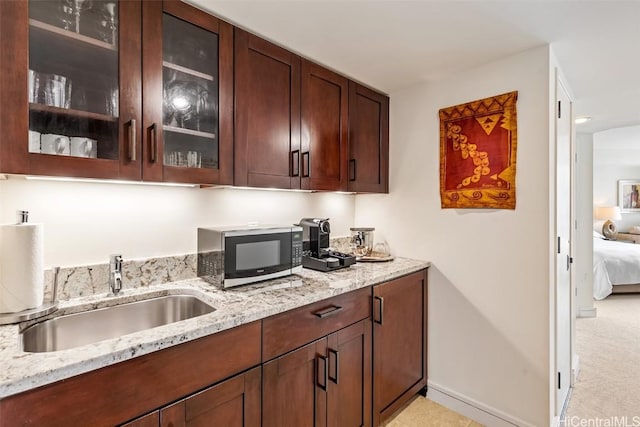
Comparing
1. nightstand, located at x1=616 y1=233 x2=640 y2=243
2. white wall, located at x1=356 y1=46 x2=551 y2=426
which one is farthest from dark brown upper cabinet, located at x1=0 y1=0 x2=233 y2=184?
nightstand, located at x1=616 y1=233 x2=640 y2=243

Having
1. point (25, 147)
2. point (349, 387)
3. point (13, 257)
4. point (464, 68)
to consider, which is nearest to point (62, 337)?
point (13, 257)

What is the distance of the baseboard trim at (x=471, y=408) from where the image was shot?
192 centimetres

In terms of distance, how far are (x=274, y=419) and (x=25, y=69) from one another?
1523 millimetres

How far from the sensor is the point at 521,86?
1876 millimetres

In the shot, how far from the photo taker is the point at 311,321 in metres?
1.47

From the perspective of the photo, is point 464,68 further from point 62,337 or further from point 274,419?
point 62,337

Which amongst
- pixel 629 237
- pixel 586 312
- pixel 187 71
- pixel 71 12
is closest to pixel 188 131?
pixel 187 71

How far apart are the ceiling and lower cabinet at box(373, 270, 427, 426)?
53.1 inches

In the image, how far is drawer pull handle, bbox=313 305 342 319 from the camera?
1492 mm

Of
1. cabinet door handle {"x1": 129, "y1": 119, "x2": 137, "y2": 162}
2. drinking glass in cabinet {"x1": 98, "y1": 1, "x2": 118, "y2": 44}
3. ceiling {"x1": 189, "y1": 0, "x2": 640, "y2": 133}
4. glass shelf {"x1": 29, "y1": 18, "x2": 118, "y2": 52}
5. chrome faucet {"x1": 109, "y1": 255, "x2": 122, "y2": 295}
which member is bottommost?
chrome faucet {"x1": 109, "y1": 255, "x2": 122, "y2": 295}

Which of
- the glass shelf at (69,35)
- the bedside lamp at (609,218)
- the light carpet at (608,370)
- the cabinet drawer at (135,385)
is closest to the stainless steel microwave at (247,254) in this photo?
the cabinet drawer at (135,385)

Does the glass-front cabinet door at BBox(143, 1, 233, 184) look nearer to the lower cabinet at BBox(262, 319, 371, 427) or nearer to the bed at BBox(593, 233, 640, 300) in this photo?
the lower cabinet at BBox(262, 319, 371, 427)

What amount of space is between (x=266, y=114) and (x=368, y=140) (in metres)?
0.91

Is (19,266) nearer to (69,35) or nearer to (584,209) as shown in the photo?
(69,35)
